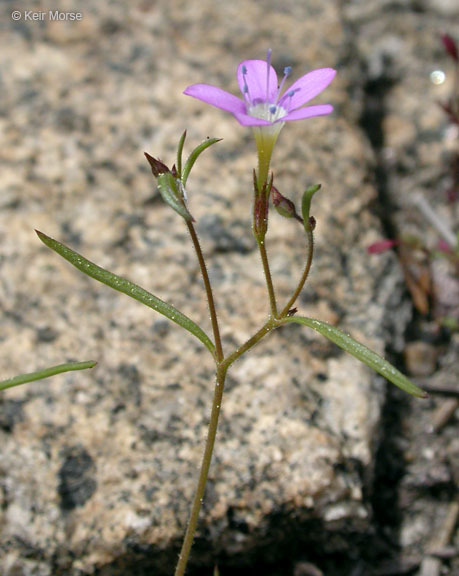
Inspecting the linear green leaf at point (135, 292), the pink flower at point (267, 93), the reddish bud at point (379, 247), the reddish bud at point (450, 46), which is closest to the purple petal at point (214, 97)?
Result: the pink flower at point (267, 93)

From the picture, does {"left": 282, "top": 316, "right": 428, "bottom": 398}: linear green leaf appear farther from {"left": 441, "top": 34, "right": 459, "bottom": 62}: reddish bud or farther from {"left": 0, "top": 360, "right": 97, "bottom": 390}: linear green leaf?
{"left": 441, "top": 34, "right": 459, "bottom": 62}: reddish bud

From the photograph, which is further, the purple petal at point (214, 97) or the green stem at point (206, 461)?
the green stem at point (206, 461)

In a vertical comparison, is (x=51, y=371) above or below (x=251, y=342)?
below

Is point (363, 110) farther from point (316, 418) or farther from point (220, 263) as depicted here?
point (316, 418)

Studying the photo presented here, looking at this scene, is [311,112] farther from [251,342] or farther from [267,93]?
[251,342]

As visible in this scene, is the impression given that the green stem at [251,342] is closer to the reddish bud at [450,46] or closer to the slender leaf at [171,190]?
the slender leaf at [171,190]
